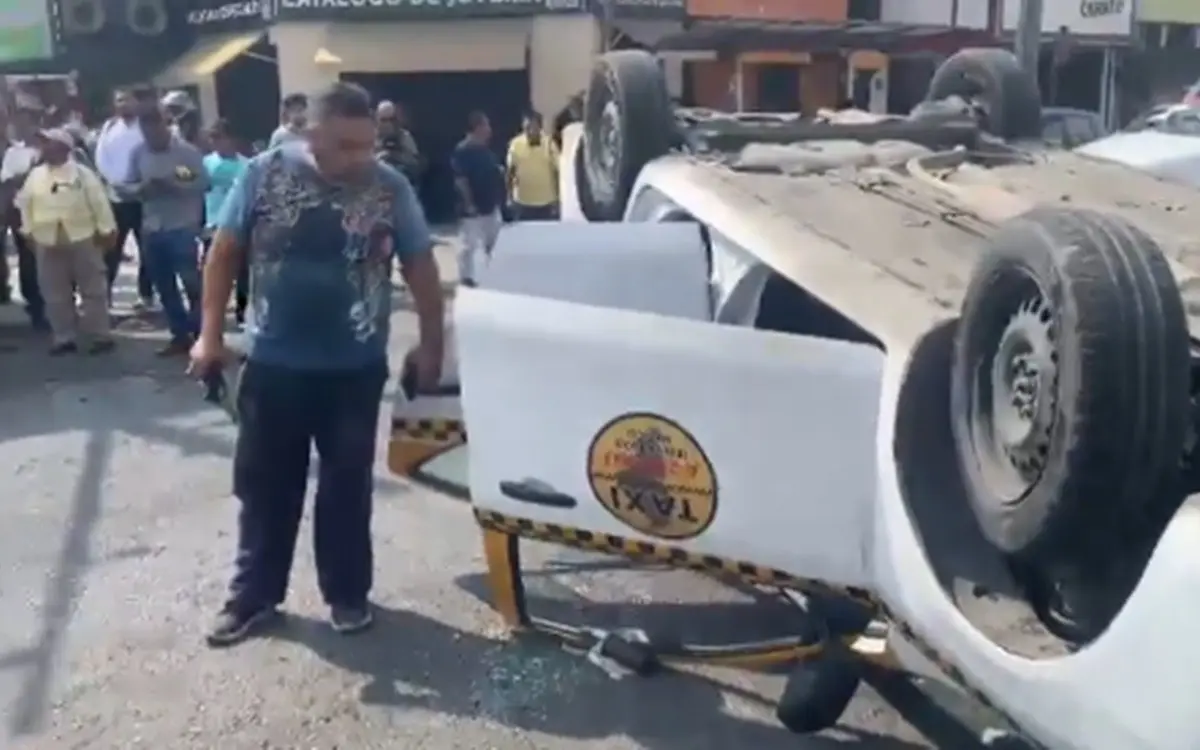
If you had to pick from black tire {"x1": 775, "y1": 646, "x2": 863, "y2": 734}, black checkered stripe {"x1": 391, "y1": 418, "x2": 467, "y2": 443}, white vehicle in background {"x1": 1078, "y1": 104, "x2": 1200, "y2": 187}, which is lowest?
black tire {"x1": 775, "y1": 646, "x2": 863, "y2": 734}

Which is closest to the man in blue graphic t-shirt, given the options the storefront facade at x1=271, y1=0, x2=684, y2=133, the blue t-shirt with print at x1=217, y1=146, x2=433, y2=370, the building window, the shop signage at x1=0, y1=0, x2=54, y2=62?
the blue t-shirt with print at x1=217, y1=146, x2=433, y2=370

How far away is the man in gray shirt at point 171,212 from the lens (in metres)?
8.32

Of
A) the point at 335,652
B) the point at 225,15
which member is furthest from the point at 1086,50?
the point at 335,652

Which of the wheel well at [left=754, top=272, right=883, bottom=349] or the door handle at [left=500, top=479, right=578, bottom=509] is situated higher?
the wheel well at [left=754, top=272, right=883, bottom=349]

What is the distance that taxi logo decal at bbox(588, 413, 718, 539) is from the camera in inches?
137

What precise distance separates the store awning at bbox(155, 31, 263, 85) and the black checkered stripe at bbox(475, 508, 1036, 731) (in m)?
17.3

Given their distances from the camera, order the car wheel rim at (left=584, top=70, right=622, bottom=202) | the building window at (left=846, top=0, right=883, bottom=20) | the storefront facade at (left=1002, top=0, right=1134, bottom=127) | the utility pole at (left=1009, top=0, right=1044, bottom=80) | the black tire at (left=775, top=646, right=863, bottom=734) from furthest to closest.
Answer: the storefront facade at (left=1002, top=0, right=1134, bottom=127)
the building window at (left=846, top=0, right=883, bottom=20)
the utility pole at (left=1009, top=0, right=1044, bottom=80)
the car wheel rim at (left=584, top=70, right=622, bottom=202)
the black tire at (left=775, top=646, right=863, bottom=734)

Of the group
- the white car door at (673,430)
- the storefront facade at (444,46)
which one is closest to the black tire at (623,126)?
the white car door at (673,430)

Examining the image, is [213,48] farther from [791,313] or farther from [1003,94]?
[791,313]

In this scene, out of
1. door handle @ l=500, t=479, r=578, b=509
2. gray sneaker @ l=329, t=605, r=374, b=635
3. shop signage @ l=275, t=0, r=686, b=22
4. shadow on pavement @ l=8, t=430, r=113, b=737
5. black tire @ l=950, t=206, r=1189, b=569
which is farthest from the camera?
shop signage @ l=275, t=0, r=686, b=22

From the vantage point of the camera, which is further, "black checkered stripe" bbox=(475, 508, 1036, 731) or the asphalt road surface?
the asphalt road surface

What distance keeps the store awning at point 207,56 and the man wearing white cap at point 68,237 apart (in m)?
11.6

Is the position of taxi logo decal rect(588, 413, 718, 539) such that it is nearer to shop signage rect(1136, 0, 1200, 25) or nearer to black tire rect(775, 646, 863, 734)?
black tire rect(775, 646, 863, 734)

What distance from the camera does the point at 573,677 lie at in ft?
13.3
